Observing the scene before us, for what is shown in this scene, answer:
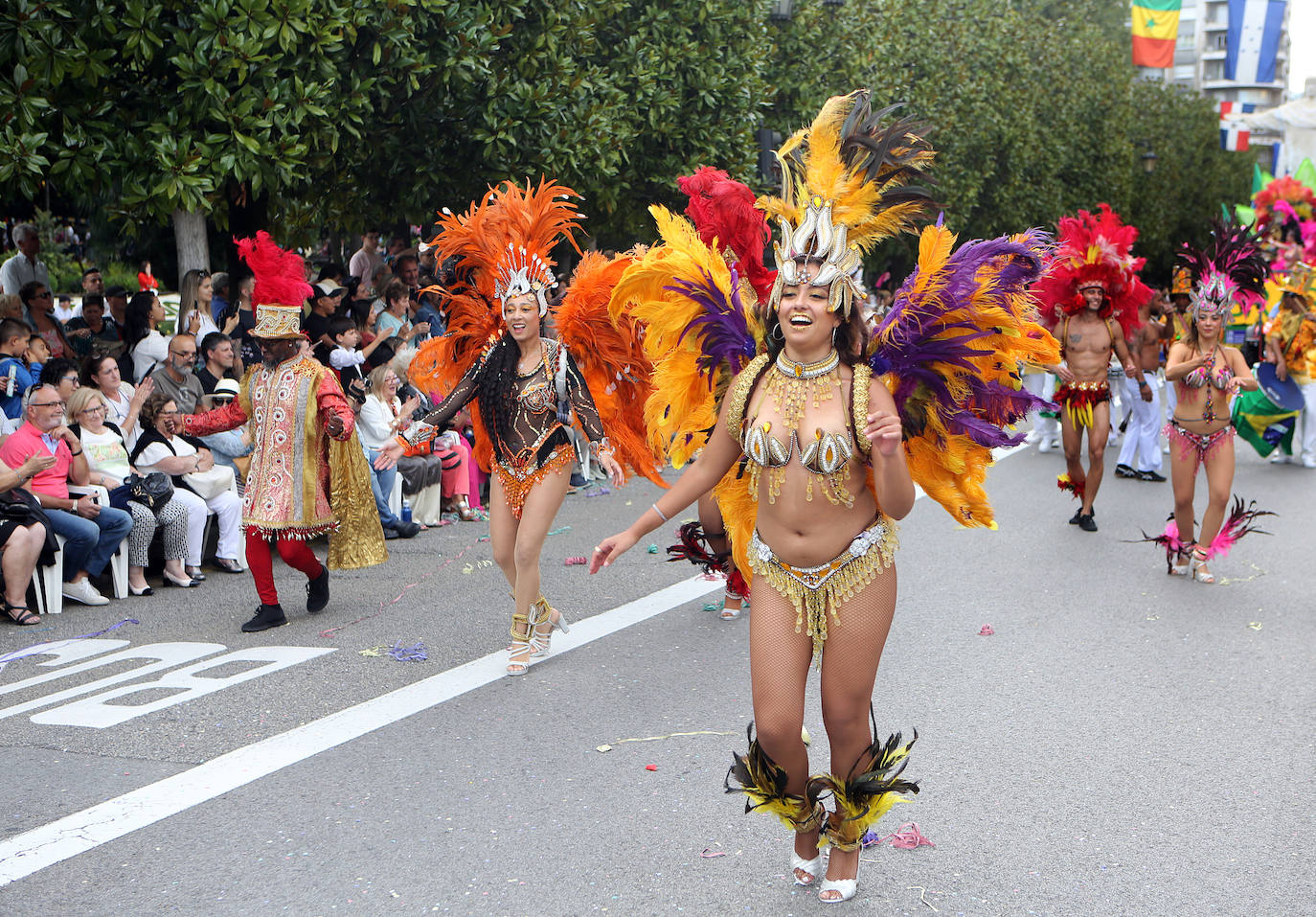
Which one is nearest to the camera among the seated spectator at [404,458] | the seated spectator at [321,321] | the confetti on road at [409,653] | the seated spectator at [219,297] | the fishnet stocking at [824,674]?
the fishnet stocking at [824,674]

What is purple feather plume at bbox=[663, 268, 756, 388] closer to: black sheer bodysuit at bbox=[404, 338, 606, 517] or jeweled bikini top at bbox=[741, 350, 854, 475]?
jeweled bikini top at bbox=[741, 350, 854, 475]

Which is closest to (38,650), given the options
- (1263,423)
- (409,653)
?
(409,653)

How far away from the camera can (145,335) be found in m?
11.5

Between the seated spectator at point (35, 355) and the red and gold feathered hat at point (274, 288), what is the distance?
3265 mm

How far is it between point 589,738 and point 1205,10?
121107 mm

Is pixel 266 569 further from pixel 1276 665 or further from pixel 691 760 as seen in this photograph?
pixel 1276 665

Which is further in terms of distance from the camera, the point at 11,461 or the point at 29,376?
the point at 29,376

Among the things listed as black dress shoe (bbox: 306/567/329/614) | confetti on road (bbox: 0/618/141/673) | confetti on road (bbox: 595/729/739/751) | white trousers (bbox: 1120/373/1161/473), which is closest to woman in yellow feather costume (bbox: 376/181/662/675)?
confetti on road (bbox: 595/729/739/751)

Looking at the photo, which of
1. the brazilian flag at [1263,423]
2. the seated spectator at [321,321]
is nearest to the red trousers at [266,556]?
the seated spectator at [321,321]

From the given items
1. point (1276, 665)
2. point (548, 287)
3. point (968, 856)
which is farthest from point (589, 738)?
point (1276, 665)

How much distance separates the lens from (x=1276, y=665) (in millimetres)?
6598

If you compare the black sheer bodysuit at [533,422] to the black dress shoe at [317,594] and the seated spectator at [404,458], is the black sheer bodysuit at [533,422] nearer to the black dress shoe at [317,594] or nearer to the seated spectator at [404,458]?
the black dress shoe at [317,594]

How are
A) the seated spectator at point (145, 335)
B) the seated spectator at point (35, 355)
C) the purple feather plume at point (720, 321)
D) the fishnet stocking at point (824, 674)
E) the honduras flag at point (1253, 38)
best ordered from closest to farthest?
the fishnet stocking at point (824, 674) < the purple feather plume at point (720, 321) < the seated spectator at point (35, 355) < the seated spectator at point (145, 335) < the honduras flag at point (1253, 38)

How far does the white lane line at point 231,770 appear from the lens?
430 cm
